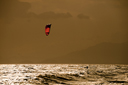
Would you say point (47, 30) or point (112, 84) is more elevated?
point (47, 30)

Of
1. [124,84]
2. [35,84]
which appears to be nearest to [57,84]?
[35,84]

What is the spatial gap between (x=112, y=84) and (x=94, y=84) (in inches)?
37.7

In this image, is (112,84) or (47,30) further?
(47,30)

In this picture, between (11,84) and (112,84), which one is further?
(11,84)

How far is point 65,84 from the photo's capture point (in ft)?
37.1

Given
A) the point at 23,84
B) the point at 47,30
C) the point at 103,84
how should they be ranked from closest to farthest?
1. the point at 103,84
2. the point at 23,84
3. the point at 47,30

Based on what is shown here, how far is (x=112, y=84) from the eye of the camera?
1102 centimetres

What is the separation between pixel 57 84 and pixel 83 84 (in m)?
1.41

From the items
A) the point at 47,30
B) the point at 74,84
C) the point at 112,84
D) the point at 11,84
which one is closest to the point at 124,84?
the point at 112,84

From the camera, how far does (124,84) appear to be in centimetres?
1094

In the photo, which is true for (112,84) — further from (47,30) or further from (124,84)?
(47,30)

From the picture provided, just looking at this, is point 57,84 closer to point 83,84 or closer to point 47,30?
point 83,84

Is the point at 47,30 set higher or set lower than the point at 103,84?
higher

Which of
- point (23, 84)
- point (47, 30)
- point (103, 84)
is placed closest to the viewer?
point (103, 84)
